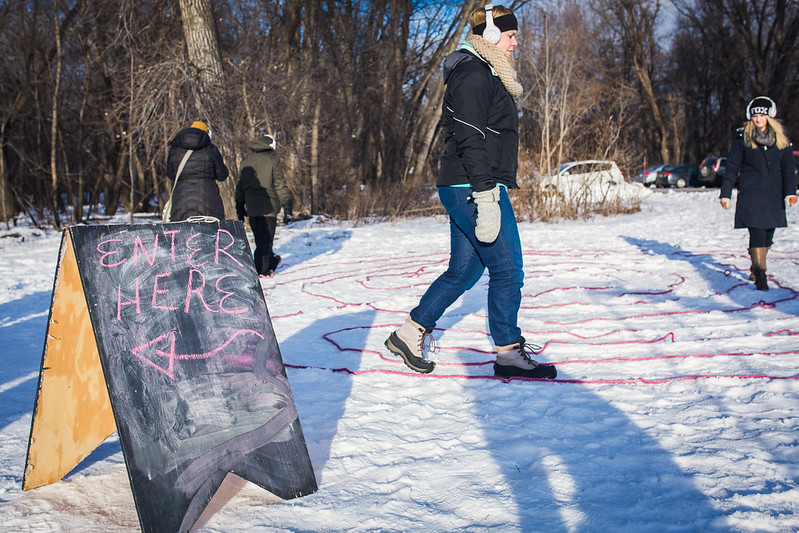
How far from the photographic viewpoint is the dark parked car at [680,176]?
31297 millimetres

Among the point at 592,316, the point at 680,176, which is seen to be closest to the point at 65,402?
the point at 592,316

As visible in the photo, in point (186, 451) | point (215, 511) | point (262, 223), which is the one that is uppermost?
point (262, 223)

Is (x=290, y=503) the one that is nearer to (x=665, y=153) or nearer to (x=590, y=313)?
(x=590, y=313)

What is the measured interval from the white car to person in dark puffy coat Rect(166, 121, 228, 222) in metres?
8.15

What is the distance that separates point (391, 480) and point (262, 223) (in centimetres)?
523

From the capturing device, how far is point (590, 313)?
16.8ft

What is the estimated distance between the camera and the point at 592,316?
5.02 meters

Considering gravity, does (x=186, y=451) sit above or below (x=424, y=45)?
below

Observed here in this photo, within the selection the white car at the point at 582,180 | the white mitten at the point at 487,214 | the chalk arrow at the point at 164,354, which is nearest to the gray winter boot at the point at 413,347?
the white mitten at the point at 487,214

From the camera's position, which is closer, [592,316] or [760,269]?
[592,316]

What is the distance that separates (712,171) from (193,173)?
28.0 m

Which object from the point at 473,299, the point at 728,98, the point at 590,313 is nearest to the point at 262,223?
the point at 473,299

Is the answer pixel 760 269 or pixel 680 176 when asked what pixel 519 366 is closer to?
pixel 760 269

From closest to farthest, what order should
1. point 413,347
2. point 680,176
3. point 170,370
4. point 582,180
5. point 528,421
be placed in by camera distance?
point 170,370 → point 528,421 → point 413,347 → point 582,180 → point 680,176
